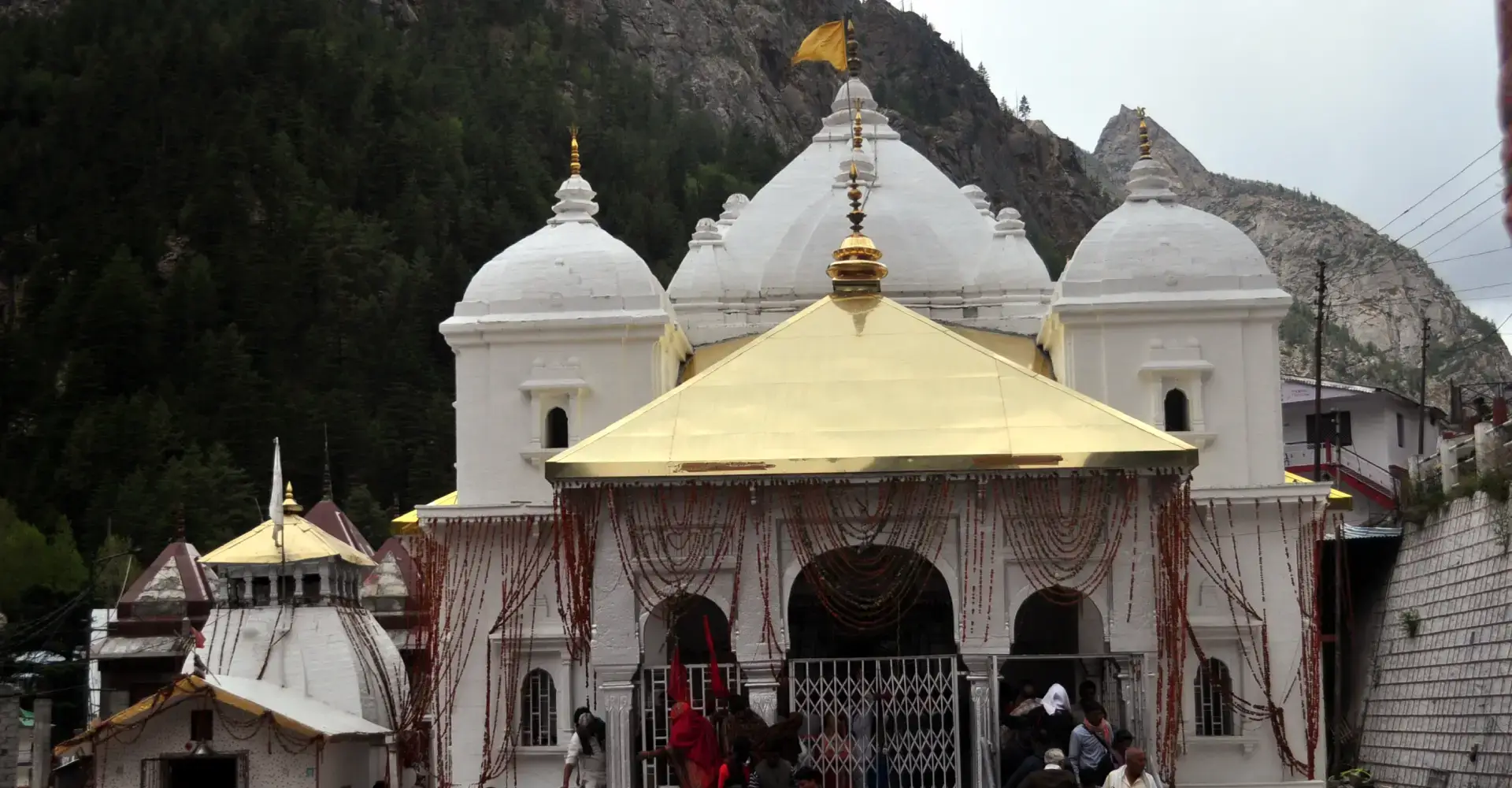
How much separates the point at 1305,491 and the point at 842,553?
7.45 m

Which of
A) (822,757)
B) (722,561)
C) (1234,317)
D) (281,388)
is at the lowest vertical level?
(822,757)

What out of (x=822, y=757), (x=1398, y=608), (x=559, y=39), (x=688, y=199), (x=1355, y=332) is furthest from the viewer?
(x=559, y=39)

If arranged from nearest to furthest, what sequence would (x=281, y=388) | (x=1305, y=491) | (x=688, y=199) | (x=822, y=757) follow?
(x=822, y=757)
(x=1305, y=491)
(x=281, y=388)
(x=688, y=199)

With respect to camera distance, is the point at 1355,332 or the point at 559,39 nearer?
the point at 1355,332

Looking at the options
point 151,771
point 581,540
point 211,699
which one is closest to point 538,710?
point 211,699

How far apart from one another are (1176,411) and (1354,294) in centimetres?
7910

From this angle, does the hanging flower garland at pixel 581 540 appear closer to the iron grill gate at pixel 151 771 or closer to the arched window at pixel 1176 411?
the arched window at pixel 1176 411

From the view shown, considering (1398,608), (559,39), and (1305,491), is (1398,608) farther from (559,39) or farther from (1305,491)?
(559,39)

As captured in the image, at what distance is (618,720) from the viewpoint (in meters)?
22.4

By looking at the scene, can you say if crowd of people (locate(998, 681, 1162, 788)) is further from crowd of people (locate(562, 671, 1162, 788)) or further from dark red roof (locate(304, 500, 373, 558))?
dark red roof (locate(304, 500, 373, 558))

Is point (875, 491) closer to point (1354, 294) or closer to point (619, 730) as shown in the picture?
point (619, 730)

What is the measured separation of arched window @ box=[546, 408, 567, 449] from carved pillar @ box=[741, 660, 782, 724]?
732cm

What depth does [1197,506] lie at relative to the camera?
2748cm

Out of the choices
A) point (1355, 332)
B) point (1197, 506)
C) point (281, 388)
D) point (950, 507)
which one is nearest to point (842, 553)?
point (950, 507)
